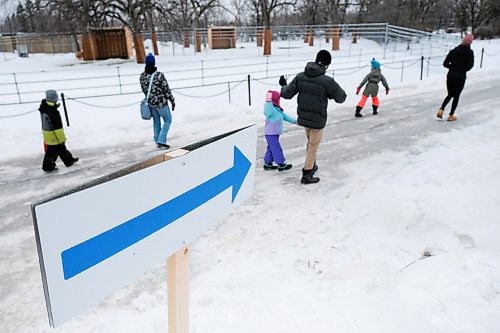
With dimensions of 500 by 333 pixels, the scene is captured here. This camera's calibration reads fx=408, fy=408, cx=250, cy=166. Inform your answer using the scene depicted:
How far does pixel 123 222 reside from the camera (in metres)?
1.18

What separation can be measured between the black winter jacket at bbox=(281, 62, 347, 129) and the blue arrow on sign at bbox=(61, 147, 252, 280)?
13.5 feet

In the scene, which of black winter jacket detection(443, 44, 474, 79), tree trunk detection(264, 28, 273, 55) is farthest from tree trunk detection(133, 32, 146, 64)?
black winter jacket detection(443, 44, 474, 79)

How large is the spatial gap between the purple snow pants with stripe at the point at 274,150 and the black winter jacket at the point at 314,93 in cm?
62

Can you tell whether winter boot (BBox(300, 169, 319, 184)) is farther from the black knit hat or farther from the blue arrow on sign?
the blue arrow on sign

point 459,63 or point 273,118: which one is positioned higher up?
point 459,63

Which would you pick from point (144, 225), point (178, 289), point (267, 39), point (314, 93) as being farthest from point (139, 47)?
point (144, 225)

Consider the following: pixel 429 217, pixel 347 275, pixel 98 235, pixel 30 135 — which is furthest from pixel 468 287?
pixel 30 135

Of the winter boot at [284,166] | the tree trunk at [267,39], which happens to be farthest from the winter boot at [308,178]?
the tree trunk at [267,39]

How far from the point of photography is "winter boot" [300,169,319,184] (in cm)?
605

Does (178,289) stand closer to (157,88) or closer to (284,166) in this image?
(284,166)

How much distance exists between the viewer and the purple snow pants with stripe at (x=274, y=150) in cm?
642

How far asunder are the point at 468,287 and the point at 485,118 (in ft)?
24.6

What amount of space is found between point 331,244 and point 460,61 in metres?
6.63

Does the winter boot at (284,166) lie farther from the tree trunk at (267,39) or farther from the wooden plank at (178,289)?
the tree trunk at (267,39)
